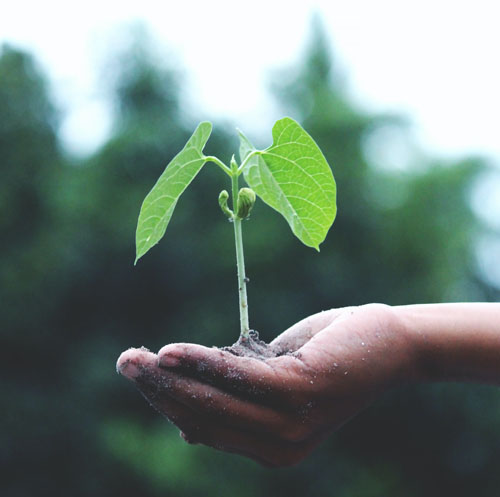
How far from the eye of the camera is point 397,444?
35.5 feet

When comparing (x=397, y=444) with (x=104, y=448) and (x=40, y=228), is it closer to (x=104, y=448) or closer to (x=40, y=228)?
(x=104, y=448)

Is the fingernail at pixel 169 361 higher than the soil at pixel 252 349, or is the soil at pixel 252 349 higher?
the soil at pixel 252 349

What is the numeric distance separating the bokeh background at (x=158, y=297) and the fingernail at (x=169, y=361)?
8407 mm

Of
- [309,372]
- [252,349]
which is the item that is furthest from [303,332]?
[309,372]

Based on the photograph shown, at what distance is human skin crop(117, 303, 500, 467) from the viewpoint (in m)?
1.38

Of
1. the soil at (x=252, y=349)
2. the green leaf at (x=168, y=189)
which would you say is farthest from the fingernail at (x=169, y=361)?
the green leaf at (x=168, y=189)

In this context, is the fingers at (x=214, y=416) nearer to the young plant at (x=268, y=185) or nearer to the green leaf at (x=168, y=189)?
the young plant at (x=268, y=185)

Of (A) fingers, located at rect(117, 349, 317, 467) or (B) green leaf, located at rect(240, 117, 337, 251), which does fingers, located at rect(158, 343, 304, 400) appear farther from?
(B) green leaf, located at rect(240, 117, 337, 251)

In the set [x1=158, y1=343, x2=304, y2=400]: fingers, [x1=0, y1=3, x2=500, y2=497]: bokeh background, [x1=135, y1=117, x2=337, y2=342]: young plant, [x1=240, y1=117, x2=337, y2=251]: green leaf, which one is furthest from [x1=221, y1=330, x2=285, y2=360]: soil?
[x1=0, y1=3, x2=500, y2=497]: bokeh background

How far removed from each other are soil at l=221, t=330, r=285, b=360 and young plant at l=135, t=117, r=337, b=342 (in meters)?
0.02

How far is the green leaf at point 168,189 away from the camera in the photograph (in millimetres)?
1652

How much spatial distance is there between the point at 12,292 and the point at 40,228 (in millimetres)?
1379

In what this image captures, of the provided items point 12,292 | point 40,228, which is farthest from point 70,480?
point 40,228

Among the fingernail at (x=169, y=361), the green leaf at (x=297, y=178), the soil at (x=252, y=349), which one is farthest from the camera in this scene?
the green leaf at (x=297, y=178)
